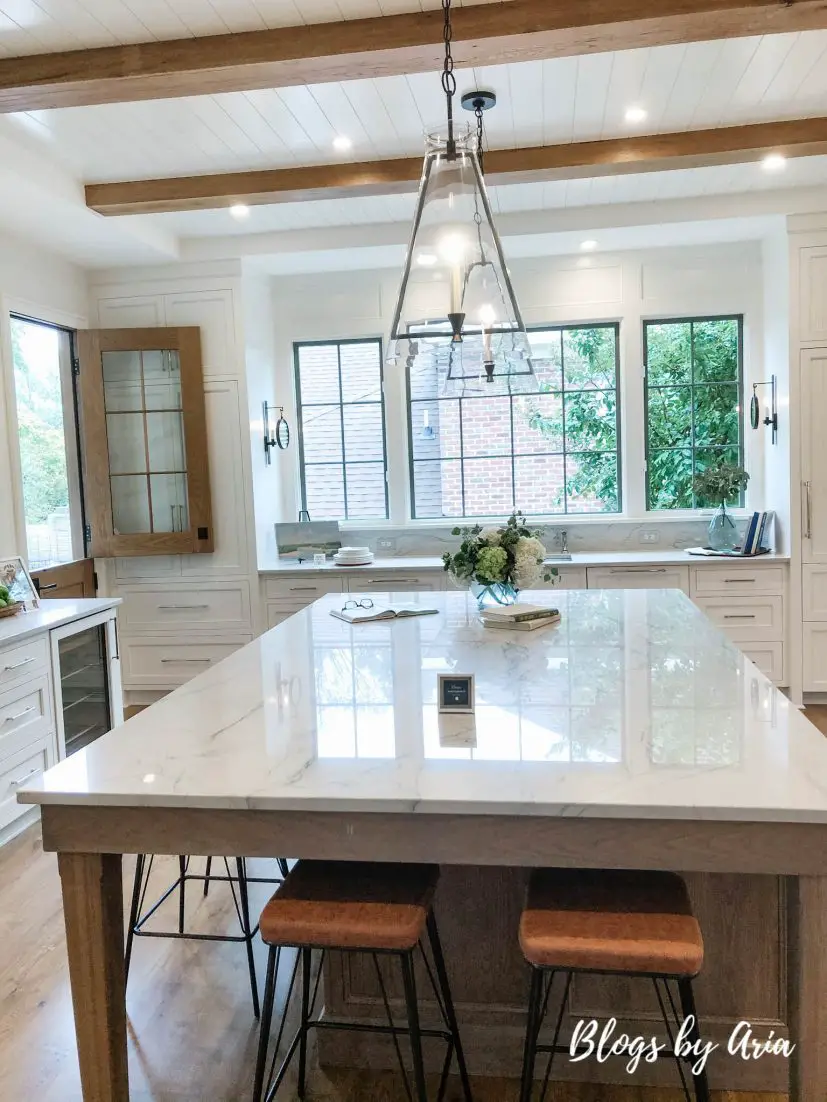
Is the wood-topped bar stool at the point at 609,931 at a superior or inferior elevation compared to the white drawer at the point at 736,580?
inferior

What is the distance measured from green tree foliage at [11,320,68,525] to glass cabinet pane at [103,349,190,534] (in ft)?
0.95

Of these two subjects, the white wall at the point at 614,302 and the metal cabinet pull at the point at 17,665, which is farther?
the white wall at the point at 614,302

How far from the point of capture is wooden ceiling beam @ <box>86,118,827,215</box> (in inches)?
149

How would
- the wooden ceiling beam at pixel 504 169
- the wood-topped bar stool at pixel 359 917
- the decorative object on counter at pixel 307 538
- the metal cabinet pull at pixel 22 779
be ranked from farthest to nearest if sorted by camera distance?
the decorative object on counter at pixel 307 538 → the wooden ceiling beam at pixel 504 169 → the metal cabinet pull at pixel 22 779 → the wood-topped bar stool at pixel 359 917

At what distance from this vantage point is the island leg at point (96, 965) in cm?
157

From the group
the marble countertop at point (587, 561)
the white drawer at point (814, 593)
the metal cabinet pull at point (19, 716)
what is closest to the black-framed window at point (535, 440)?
the marble countertop at point (587, 561)

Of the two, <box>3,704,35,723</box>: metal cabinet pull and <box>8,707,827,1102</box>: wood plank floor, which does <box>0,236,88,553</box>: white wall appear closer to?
<box>3,704,35,723</box>: metal cabinet pull

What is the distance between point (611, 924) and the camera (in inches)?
58.9

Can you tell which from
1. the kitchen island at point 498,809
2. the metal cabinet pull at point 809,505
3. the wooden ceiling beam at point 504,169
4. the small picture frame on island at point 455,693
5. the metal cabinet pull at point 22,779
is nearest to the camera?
the kitchen island at point 498,809

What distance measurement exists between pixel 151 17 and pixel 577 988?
9.88ft

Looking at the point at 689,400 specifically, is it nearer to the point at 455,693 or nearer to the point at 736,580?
the point at 736,580

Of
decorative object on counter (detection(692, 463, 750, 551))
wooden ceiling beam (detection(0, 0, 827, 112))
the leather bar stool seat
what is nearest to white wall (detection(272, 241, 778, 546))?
decorative object on counter (detection(692, 463, 750, 551))

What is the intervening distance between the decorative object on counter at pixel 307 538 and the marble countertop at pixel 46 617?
165cm

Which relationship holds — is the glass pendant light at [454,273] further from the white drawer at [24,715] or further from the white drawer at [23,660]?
the white drawer at [24,715]
